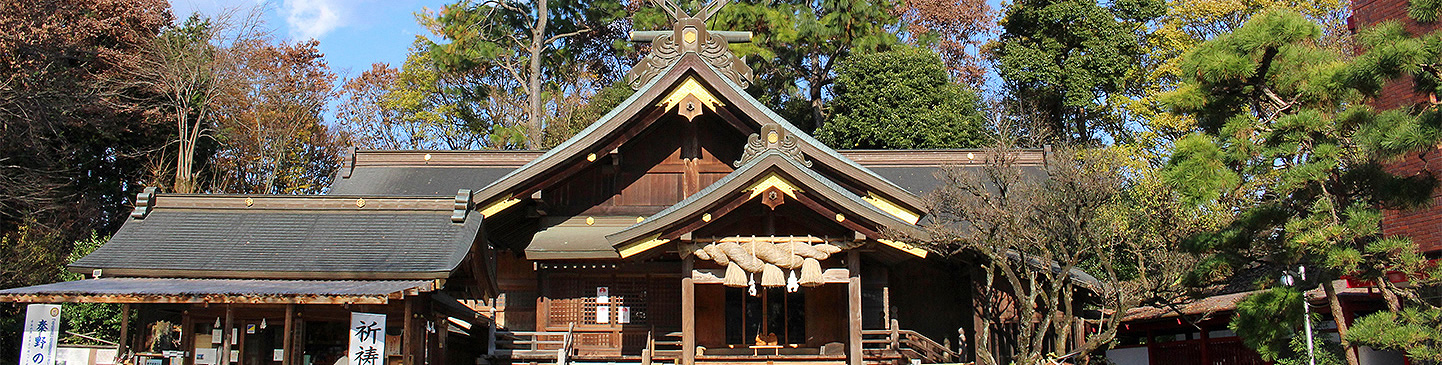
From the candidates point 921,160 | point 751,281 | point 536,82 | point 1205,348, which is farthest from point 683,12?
point 536,82

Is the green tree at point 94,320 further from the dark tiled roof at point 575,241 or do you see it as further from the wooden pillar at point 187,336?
the dark tiled roof at point 575,241

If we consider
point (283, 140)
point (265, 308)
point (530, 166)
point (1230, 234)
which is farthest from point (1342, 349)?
point (283, 140)

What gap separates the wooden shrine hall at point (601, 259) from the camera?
46.1ft

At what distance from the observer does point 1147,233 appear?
49.5 ft

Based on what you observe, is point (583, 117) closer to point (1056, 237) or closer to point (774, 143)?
point (774, 143)

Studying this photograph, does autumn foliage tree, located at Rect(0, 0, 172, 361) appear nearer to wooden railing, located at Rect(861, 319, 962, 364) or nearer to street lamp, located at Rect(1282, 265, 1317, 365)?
wooden railing, located at Rect(861, 319, 962, 364)

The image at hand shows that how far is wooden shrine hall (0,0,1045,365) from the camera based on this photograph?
1406 centimetres

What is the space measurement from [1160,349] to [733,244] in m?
11.6

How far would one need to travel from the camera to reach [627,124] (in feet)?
57.3

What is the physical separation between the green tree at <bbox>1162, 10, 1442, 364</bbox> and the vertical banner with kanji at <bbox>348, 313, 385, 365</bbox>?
32.8 feet

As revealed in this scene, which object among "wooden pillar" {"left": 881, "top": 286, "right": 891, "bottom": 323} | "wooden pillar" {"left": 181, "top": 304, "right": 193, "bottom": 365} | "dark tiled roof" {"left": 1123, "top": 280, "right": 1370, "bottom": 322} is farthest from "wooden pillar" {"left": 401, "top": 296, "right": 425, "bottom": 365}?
"dark tiled roof" {"left": 1123, "top": 280, "right": 1370, "bottom": 322}

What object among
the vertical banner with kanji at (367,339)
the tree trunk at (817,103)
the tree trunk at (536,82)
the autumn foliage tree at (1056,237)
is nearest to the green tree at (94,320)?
the tree trunk at (536,82)

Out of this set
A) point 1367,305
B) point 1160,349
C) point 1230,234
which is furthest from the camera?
point 1160,349

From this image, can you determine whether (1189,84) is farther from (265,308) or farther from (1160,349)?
(265,308)
